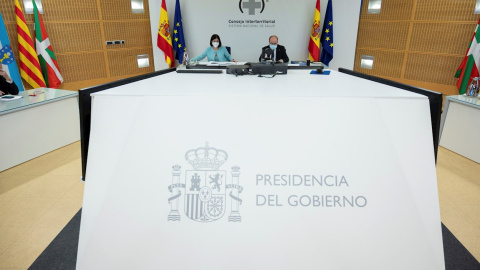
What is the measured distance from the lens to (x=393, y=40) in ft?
18.7

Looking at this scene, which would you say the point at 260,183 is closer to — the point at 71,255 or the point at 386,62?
the point at 71,255

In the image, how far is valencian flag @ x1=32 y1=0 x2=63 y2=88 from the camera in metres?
5.04

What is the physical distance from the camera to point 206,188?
105cm

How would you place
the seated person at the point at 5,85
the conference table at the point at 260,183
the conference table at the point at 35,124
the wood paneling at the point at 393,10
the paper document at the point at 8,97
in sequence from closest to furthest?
the conference table at the point at 260,183
the conference table at the point at 35,124
the paper document at the point at 8,97
the seated person at the point at 5,85
the wood paneling at the point at 393,10

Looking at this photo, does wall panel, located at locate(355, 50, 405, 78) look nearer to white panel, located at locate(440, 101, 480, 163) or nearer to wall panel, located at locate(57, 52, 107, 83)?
white panel, located at locate(440, 101, 480, 163)

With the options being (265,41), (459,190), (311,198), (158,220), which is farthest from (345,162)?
(265,41)

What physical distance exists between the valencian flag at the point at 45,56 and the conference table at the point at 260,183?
5.16m

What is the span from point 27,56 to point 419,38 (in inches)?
280

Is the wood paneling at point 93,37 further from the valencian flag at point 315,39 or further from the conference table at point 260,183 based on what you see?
the conference table at point 260,183

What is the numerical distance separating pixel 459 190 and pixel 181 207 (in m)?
3.20

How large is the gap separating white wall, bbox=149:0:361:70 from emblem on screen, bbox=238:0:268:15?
6cm

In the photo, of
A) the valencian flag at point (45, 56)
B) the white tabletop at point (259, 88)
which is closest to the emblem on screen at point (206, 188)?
the white tabletop at point (259, 88)

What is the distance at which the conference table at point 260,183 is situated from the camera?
975mm

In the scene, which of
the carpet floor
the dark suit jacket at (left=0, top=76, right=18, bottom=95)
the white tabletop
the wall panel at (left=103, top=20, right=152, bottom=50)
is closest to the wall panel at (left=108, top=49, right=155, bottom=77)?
the wall panel at (left=103, top=20, right=152, bottom=50)
